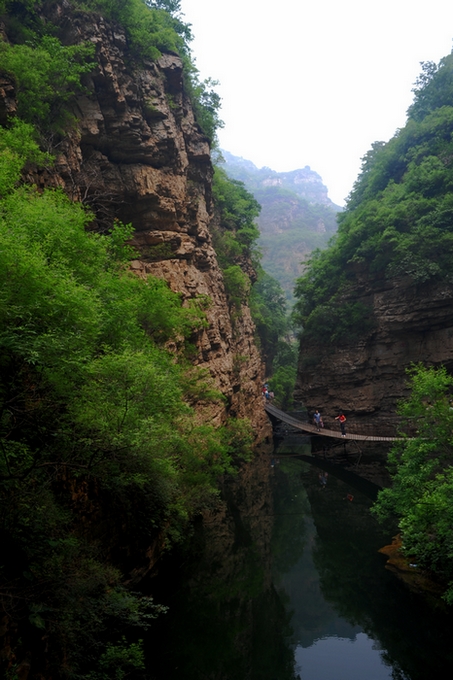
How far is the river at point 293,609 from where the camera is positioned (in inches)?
330

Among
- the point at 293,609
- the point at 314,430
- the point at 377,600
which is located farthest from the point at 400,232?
the point at 293,609

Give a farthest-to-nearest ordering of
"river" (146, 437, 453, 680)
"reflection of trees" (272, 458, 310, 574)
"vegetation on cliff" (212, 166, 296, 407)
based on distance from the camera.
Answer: "vegetation on cliff" (212, 166, 296, 407)
"reflection of trees" (272, 458, 310, 574)
"river" (146, 437, 453, 680)

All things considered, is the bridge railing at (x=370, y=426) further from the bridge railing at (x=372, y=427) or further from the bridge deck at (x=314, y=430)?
→ the bridge deck at (x=314, y=430)

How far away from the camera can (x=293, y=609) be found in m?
11.1

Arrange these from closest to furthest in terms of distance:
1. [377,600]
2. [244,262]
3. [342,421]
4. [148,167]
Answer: [377,600] < [148,167] < [342,421] < [244,262]

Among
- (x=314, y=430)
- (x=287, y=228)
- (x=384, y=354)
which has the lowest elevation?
(x=314, y=430)

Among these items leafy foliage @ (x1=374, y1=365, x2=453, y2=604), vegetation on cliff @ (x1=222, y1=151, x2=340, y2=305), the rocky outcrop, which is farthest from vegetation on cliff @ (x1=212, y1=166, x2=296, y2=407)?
→ vegetation on cliff @ (x1=222, y1=151, x2=340, y2=305)

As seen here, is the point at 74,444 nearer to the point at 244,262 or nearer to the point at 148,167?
the point at 148,167

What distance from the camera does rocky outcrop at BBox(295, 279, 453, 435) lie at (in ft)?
78.5

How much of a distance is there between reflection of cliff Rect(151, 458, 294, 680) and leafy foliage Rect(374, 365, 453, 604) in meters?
3.97

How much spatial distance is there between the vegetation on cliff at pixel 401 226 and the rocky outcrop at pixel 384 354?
83cm

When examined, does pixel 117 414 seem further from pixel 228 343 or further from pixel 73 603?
pixel 228 343

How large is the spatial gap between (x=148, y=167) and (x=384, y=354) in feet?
58.6

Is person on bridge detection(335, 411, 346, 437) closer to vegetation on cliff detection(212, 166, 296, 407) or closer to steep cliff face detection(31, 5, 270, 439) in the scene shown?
steep cliff face detection(31, 5, 270, 439)
